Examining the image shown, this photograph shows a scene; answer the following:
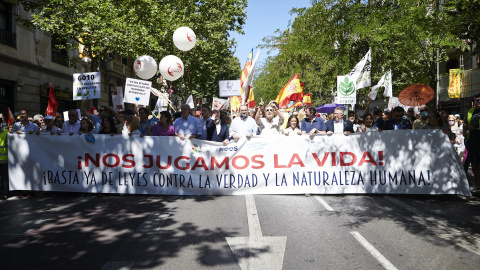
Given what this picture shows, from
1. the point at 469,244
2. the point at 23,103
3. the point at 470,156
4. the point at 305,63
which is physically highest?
the point at 305,63

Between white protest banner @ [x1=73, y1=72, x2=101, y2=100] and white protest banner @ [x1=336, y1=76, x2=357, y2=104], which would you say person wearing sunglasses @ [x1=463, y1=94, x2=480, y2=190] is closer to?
white protest banner @ [x1=336, y1=76, x2=357, y2=104]

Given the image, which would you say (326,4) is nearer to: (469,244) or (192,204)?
(192,204)

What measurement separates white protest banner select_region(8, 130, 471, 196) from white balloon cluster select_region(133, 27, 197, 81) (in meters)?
5.46

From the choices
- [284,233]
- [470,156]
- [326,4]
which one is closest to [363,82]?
[326,4]

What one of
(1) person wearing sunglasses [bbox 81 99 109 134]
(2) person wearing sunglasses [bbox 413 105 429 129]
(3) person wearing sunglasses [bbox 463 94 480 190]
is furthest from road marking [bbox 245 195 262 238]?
(2) person wearing sunglasses [bbox 413 105 429 129]

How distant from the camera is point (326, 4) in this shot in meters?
15.8

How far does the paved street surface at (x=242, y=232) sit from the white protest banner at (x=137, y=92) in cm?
408

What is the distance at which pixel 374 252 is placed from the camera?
14.9 feet

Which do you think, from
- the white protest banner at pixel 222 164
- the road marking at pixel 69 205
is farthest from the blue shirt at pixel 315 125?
the road marking at pixel 69 205

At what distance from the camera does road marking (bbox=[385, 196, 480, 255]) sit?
4863mm

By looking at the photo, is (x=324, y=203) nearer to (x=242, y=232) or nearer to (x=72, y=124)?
(x=242, y=232)

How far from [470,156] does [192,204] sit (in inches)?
222

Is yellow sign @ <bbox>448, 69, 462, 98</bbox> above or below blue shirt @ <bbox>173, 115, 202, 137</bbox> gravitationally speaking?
above

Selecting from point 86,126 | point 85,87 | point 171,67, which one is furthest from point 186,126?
point 171,67
